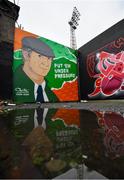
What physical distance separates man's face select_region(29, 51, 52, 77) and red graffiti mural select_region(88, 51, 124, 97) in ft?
11.2

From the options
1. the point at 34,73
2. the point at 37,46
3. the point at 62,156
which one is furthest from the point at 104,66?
the point at 62,156

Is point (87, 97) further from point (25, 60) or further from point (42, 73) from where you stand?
point (25, 60)

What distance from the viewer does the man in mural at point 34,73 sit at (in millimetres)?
13578

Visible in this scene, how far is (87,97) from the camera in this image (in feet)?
48.1

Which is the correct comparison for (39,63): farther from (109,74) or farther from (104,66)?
(109,74)

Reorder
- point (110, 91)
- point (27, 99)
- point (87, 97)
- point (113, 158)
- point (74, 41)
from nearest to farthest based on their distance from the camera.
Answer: point (113, 158) < point (110, 91) < point (27, 99) < point (87, 97) < point (74, 41)

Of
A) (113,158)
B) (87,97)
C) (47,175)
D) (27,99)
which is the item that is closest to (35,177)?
(47,175)

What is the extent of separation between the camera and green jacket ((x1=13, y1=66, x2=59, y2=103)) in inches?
531

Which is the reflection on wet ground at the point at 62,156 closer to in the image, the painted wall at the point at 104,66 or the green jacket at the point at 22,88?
the painted wall at the point at 104,66

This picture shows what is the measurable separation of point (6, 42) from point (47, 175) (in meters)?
12.9

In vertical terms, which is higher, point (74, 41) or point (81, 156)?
point (74, 41)

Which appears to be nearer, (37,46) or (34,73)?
(34,73)

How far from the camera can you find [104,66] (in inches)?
522

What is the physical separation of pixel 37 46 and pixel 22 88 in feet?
10.4
